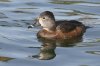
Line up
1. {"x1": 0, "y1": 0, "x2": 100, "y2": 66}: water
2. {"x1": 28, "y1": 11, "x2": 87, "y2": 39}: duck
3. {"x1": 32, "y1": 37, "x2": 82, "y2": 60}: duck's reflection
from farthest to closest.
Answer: {"x1": 28, "y1": 11, "x2": 87, "y2": 39}: duck → {"x1": 32, "y1": 37, "x2": 82, "y2": 60}: duck's reflection → {"x1": 0, "y1": 0, "x2": 100, "y2": 66}: water

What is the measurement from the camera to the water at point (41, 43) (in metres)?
9.64

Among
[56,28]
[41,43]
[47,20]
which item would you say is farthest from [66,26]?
[41,43]

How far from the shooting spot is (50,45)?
11.3m

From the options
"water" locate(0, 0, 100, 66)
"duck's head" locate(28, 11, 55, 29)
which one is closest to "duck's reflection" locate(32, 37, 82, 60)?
"water" locate(0, 0, 100, 66)

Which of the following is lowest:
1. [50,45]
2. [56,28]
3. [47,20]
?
[50,45]

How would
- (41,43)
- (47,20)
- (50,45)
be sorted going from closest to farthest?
(50,45), (41,43), (47,20)

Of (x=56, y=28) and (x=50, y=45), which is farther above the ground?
(x=56, y=28)

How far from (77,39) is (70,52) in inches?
71.7

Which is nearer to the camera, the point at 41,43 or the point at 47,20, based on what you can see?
the point at 41,43

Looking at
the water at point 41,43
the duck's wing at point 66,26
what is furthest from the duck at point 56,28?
the water at point 41,43

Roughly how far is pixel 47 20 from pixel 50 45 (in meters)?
1.35

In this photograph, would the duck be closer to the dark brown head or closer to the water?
the dark brown head

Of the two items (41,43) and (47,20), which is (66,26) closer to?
(47,20)

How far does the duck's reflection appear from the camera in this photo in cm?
1004
